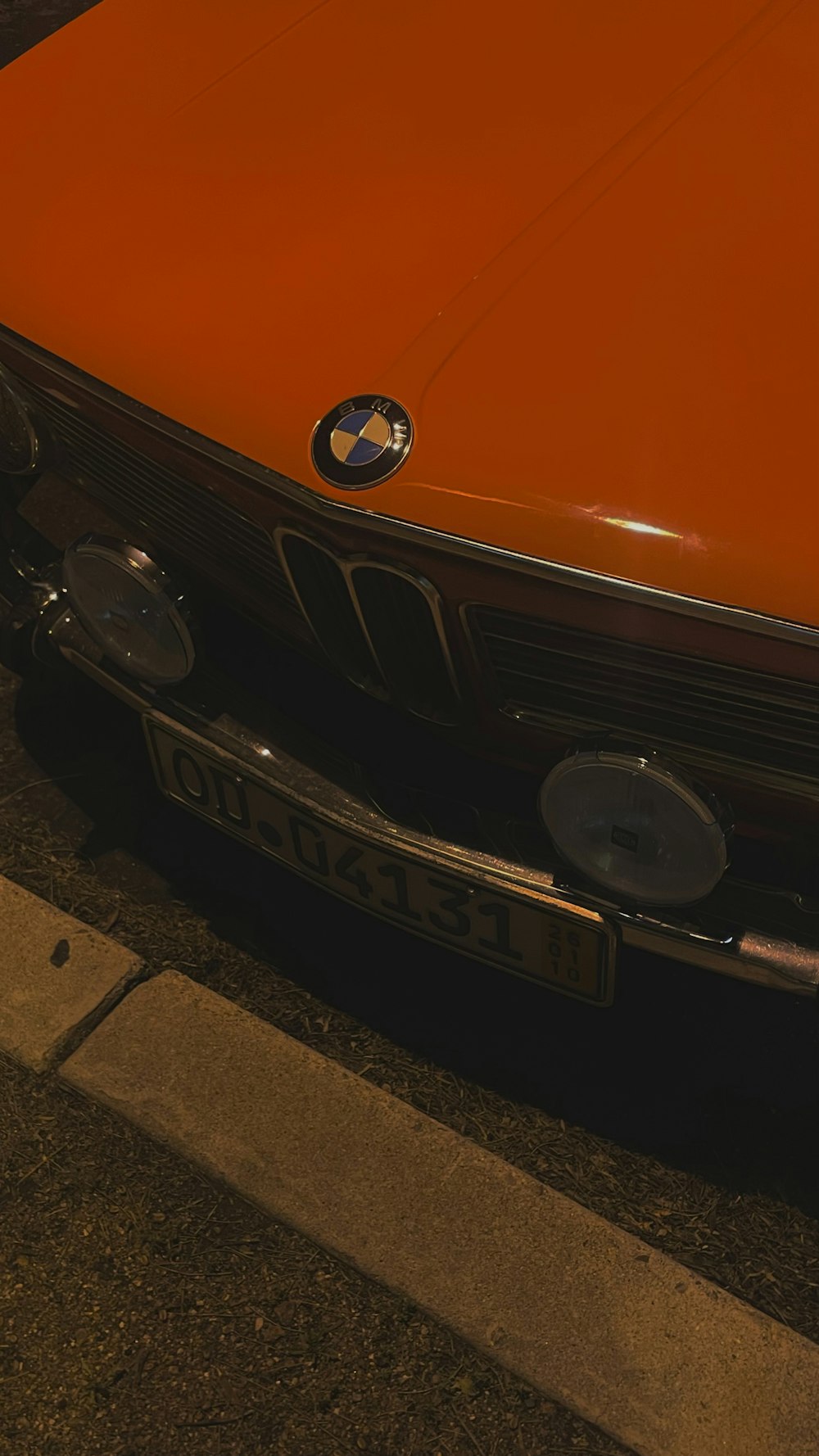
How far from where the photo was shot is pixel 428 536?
175 centimetres

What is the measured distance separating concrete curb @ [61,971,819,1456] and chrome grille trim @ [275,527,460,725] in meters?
0.75

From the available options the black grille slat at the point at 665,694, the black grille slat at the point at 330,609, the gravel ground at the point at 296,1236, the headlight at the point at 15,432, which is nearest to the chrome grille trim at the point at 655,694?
the black grille slat at the point at 665,694

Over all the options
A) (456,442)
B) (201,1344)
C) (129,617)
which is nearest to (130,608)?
(129,617)

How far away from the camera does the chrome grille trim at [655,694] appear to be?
1.69 meters

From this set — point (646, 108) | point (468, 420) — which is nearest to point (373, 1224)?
point (468, 420)

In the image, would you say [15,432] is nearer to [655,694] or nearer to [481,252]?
[481,252]

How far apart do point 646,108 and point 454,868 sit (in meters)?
1.25

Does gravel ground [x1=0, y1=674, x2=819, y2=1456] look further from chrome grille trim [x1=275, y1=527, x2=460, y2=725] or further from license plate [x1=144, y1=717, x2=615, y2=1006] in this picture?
chrome grille trim [x1=275, y1=527, x2=460, y2=725]

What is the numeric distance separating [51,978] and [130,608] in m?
0.78

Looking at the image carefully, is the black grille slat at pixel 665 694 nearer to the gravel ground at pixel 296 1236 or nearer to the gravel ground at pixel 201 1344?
the gravel ground at pixel 296 1236

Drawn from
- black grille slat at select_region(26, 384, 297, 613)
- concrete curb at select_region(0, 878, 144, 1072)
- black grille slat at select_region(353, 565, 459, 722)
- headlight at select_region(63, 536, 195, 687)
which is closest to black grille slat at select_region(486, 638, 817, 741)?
black grille slat at select_region(353, 565, 459, 722)

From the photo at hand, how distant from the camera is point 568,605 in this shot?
5.64 feet

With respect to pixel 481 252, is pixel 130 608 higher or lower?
lower

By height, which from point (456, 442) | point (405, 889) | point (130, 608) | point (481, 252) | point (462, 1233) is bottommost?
point (462, 1233)
